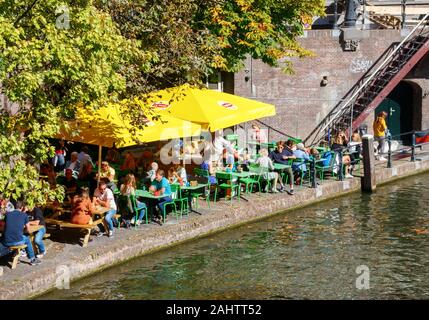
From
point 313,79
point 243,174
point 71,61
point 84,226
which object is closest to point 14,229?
point 84,226

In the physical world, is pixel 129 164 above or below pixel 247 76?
below

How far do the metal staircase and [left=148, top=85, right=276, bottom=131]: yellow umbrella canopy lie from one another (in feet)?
26.0

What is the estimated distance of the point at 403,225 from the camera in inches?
790

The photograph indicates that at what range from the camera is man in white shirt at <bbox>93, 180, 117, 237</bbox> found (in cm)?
1752

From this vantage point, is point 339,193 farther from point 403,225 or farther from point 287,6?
point 287,6

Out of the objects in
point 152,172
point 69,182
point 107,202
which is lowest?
point 107,202

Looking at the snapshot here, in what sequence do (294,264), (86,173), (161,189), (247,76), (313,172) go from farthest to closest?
(247,76)
(313,172)
(86,173)
(161,189)
(294,264)

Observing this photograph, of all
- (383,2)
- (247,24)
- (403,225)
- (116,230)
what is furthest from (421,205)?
(383,2)

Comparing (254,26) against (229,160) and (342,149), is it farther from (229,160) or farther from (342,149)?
(342,149)

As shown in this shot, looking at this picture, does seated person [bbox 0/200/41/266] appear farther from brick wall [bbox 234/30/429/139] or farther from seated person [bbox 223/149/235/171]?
brick wall [bbox 234/30/429/139]

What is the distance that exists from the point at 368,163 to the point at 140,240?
8.84 m

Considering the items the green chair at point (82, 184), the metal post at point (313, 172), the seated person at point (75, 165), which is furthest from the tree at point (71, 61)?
the metal post at point (313, 172)

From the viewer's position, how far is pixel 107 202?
17.8m

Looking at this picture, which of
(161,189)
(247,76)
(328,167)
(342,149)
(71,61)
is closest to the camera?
(71,61)
